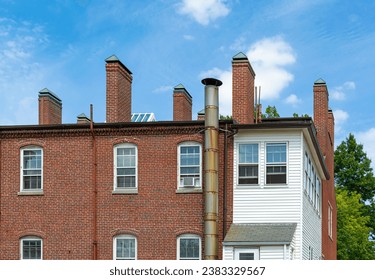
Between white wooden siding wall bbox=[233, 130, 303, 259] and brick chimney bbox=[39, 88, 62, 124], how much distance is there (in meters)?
13.2

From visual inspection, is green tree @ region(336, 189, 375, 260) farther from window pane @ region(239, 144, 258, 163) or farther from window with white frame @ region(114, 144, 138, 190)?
window with white frame @ region(114, 144, 138, 190)

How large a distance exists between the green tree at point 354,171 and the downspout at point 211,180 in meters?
46.4

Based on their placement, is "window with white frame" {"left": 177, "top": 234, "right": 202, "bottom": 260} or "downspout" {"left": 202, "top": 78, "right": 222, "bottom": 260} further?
"window with white frame" {"left": 177, "top": 234, "right": 202, "bottom": 260}

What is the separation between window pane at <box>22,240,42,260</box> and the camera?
39031mm

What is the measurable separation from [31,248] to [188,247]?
7008mm

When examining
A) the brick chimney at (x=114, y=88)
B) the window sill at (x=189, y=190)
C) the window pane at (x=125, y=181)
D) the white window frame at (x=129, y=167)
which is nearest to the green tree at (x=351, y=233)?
the brick chimney at (x=114, y=88)

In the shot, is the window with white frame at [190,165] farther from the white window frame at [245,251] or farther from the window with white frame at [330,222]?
the window with white frame at [330,222]

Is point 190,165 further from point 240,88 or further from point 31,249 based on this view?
point 31,249

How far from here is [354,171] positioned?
83.2m

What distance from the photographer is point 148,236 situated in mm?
38375

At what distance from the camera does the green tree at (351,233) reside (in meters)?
72.7

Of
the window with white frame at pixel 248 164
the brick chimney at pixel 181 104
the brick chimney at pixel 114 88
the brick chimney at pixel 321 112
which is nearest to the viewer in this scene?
the window with white frame at pixel 248 164

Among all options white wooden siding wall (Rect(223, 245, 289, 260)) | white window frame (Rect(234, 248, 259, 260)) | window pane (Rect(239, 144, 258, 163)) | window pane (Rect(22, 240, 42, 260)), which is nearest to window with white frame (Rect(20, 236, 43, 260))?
window pane (Rect(22, 240, 42, 260))

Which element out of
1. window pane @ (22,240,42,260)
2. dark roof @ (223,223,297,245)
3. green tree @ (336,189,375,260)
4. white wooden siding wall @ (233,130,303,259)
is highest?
white wooden siding wall @ (233,130,303,259)
